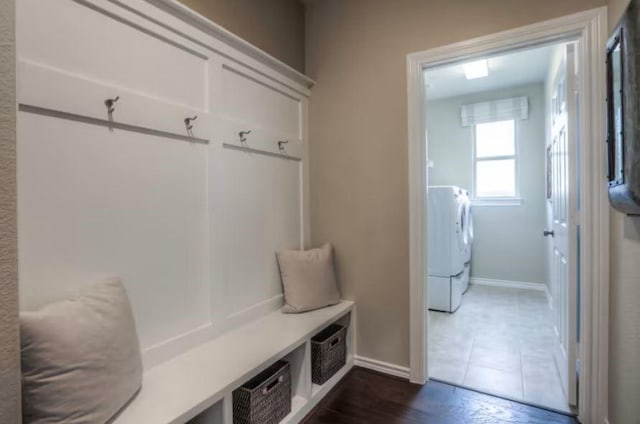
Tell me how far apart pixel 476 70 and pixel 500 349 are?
2843 millimetres

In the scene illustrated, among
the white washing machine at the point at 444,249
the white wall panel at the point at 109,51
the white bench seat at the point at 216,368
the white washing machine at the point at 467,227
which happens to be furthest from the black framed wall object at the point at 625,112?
the white washing machine at the point at 467,227

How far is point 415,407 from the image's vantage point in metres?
1.93

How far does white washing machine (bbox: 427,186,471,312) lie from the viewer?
357cm

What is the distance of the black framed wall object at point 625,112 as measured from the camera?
1083 millimetres

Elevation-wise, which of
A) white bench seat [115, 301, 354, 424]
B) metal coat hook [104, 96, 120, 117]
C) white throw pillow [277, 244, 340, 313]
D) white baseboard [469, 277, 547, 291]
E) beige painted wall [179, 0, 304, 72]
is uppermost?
beige painted wall [179, 0, 304, 72]

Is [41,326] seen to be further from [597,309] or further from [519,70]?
[519,70]

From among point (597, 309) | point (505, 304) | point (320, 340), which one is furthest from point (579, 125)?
point (505, 304)

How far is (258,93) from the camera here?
84.2 inches

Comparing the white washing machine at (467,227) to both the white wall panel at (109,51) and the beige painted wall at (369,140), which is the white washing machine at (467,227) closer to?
the beige painted wall at (369,140)

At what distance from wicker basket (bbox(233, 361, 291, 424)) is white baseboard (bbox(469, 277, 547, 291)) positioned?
3.81 metres

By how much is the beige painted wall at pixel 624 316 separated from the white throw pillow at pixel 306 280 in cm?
148

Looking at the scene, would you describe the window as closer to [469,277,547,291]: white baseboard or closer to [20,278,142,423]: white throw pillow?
[469,277,547,291]: white baseboard

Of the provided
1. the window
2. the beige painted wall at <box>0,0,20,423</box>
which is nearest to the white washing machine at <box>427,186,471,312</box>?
the window

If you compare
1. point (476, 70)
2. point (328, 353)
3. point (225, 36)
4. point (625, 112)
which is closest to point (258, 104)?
point (225, 36)
